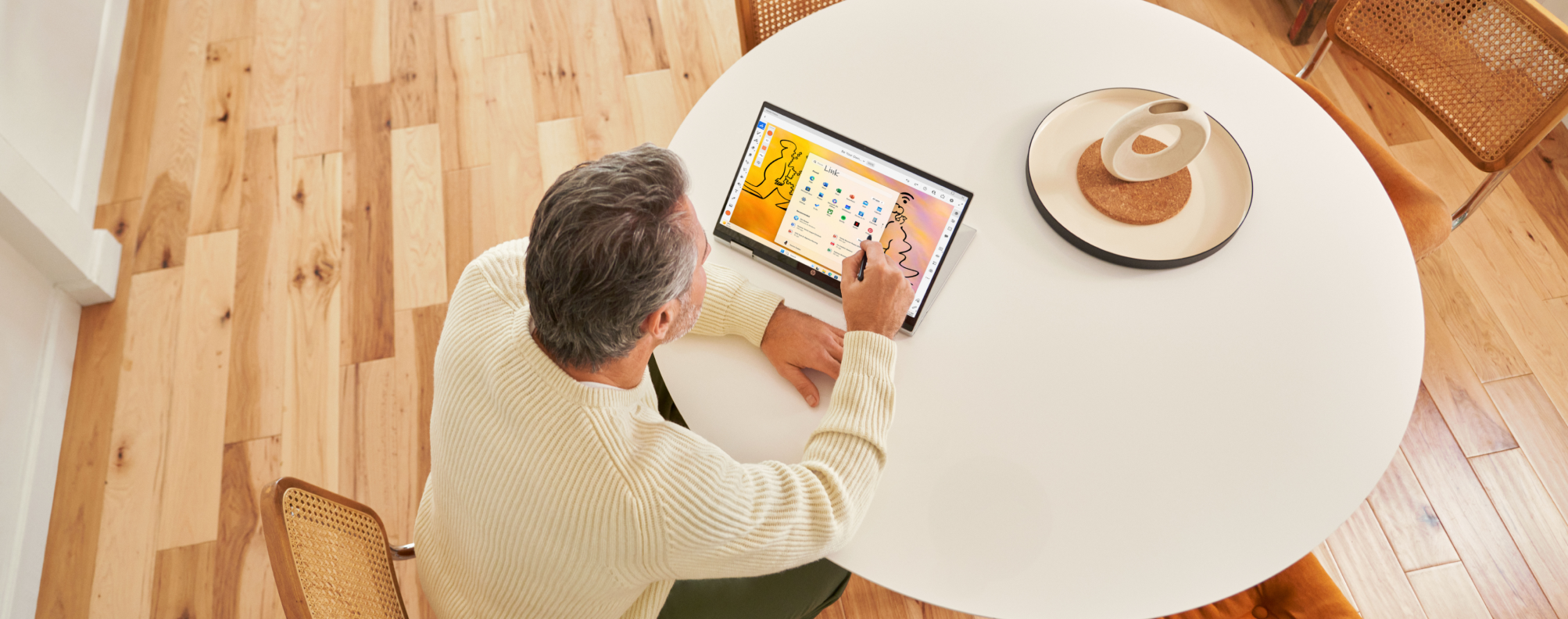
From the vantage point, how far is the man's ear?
103cm

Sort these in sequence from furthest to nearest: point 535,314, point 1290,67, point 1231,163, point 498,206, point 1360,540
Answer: point 1290,67 < point 498,206 < point 1360,540 < point 1231,163 < point 535,314

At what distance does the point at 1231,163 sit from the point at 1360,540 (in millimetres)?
1158

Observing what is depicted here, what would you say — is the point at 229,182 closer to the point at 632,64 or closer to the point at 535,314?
the point at 632,64

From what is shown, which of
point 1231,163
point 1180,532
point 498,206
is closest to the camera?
point 1180,532

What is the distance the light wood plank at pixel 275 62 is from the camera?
2518 mm

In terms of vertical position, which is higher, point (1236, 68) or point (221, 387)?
point (1236, 68)

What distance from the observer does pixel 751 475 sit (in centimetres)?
107

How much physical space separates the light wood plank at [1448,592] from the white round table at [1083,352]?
993 mm

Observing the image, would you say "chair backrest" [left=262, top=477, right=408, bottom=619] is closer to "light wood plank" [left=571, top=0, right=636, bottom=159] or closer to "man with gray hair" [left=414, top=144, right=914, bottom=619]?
"man with gray hair" [left=414, top=144, right=914, bottom=619]

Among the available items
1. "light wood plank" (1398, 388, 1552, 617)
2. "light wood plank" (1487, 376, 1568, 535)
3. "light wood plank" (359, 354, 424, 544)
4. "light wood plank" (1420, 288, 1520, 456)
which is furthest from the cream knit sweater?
"light wood plank" (1487, 376, 1568, 535)

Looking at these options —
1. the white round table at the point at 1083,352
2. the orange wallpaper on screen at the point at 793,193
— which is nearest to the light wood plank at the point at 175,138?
the white round table at the point at 1083,352

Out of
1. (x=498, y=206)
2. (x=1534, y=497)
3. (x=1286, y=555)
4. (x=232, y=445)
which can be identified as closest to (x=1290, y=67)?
(x=1534, y=497)

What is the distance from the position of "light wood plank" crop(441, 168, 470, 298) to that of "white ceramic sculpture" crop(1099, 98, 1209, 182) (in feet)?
5.61

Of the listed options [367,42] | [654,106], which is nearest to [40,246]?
[367,42]
